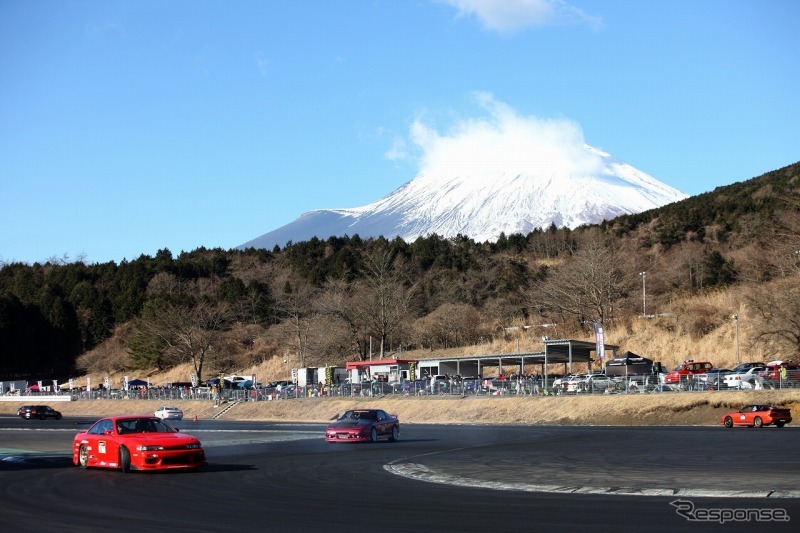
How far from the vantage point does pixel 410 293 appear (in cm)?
10325

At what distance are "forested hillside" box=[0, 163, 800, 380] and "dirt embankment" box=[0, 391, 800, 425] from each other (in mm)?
19689

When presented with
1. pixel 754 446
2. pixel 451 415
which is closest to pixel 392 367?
pixel 451 415

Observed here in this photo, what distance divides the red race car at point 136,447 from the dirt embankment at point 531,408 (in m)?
30.7

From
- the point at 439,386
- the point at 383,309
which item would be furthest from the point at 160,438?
the point at 383,309

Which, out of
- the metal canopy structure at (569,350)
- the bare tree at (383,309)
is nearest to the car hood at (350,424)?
the metal canopy structure at (569,350)

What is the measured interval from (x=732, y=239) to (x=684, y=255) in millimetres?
8475

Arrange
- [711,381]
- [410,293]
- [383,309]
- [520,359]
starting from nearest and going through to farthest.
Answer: [711,381] < [520,359] < [383,309] < [410,293]

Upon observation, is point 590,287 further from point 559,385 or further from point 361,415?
point 361,415

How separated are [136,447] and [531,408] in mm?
34818

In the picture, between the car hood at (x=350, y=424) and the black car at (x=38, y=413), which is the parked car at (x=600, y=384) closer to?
the car hood at (x=350, y=424)

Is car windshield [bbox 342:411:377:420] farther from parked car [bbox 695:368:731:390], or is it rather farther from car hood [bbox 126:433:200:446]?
parked car [bbox 695:368:731:390]

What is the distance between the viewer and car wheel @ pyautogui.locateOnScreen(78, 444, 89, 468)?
22156 millimetres

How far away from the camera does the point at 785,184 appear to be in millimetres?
125062

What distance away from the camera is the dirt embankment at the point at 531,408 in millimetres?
45656
